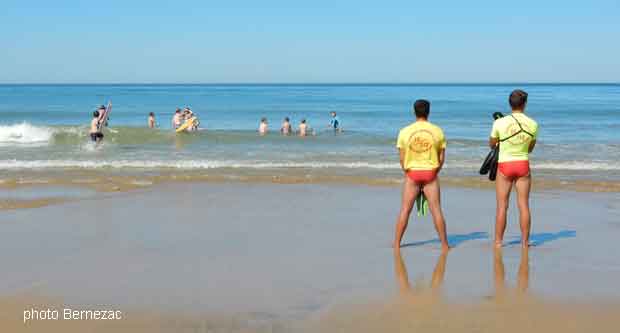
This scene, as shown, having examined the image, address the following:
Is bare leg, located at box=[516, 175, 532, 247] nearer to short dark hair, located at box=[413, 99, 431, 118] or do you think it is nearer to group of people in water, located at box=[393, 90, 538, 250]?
group of people in water, located at box=[393, 90, 538, 250]

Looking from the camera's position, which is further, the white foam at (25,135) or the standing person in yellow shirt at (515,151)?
the white foam at (25,135)

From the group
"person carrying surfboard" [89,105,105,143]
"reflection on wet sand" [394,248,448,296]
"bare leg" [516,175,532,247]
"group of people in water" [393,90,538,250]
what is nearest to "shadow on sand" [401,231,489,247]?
"group of people in water" [393,90,538,250]

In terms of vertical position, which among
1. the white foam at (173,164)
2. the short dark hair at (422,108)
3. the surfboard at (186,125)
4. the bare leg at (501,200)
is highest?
the surfboard at (186,125)

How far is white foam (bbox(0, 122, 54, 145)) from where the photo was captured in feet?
77.5

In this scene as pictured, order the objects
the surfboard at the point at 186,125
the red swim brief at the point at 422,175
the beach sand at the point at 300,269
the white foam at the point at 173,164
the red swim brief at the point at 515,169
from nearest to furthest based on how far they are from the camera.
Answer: the beach sand at the point at 300,269, the red swim brief at the point at 422,175, the red swim brief at the point at 515,169, the white foam at the point at 173,164, the surfboard at the point at 186,125

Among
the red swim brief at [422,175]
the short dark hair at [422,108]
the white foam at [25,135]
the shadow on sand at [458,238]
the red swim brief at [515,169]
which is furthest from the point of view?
the white foam at [25,135]

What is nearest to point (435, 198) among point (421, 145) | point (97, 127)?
point (421, 145)

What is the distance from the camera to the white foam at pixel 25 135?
23609 millimetres

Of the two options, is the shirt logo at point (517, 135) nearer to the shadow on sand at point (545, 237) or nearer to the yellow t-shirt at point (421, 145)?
the yellow t-shirt at point (421, 145)

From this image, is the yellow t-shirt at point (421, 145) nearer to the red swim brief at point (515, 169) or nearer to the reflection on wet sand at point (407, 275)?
the red swim brief at point (515, 169)

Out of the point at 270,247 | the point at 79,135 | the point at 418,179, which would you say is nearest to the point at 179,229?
the point at 270,247

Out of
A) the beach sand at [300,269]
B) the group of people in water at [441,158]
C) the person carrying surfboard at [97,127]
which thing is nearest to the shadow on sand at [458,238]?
the beach sand at [300,269]

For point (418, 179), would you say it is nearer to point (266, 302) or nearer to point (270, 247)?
point (270, 247)

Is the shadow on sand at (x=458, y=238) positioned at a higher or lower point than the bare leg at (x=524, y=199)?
lower
